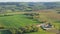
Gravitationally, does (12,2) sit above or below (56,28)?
above

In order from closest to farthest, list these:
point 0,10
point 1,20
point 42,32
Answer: point 42,32, point 1,20, point 0,10

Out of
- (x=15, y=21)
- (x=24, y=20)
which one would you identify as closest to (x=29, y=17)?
(x=24, y=20)

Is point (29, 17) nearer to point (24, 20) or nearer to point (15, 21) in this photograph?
point (24, 20)

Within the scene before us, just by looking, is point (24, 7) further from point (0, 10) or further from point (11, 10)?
point (0, 10)

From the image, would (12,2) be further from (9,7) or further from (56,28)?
(56,28)

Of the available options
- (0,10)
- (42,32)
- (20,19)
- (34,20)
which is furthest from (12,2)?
(42,32)

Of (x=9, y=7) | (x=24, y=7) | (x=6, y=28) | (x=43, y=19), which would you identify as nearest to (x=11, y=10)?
(x=9, y=7)

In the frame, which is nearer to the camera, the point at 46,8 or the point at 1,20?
the point at 1,20

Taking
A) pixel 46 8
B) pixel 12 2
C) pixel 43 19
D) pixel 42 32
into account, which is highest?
Result: pixel 12 2

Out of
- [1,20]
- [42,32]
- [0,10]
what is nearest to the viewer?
[42,32]
